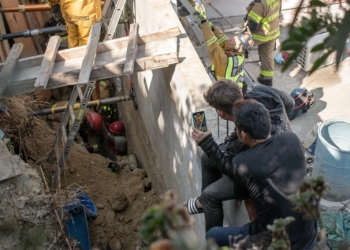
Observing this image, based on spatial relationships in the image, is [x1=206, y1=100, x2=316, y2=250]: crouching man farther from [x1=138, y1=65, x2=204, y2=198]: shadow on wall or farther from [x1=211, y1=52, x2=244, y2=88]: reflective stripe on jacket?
[x1=211, y1=52, x2=244, y2=88]: reflective stripe on jacket

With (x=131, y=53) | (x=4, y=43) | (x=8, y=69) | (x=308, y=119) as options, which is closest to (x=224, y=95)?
(x=131, y=53)

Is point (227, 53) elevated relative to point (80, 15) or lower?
lower

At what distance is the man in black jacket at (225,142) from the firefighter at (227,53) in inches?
74.7

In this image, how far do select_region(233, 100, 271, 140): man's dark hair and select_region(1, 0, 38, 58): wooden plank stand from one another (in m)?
5.95

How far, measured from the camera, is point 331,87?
7.12 m

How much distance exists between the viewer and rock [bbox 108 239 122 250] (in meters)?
5.41

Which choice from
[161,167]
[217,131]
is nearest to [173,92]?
[217,131]

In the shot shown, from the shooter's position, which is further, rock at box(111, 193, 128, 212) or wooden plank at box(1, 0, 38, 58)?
wooden plank at box(1, 0, 38, 58)

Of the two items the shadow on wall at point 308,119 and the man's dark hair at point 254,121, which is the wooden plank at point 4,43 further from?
the man's dark hair at point 254,121

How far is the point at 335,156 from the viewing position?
4613mm

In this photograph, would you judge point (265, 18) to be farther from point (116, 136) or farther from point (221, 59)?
point (116, 136)

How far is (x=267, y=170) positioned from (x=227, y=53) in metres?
2.95

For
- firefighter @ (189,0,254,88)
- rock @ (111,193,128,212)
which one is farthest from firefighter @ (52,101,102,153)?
firefighter @ (189,0,254,88)

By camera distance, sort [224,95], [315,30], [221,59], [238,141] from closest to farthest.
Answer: [315,30] → [238,141] → [224,95] → [221,59]
